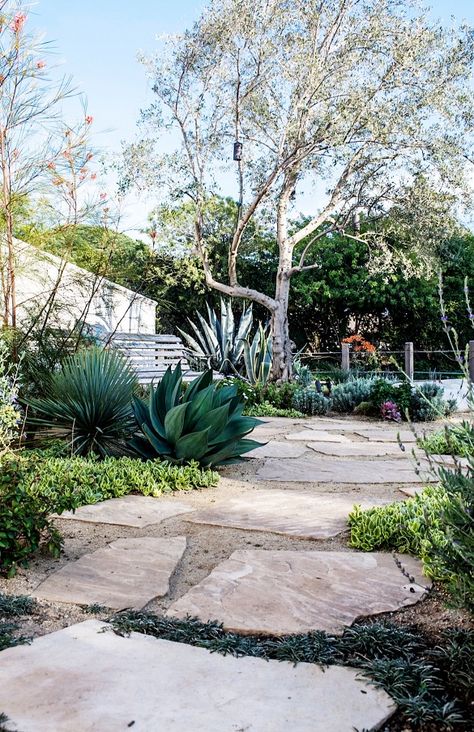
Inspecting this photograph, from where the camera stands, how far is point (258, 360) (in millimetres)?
12344

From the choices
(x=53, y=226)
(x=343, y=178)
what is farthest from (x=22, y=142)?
(x=343, y=178)

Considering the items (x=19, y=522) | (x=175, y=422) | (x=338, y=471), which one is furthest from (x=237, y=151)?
(x=19, y=522)

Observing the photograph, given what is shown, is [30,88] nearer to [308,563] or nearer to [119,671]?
[308,563]

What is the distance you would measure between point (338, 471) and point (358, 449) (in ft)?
3.65

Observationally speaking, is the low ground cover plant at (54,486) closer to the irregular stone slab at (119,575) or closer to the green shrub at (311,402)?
the irregular stone slab at (119,575)

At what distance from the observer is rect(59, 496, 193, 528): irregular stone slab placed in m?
3.39

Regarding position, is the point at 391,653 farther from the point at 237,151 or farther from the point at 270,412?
the point at 237,151

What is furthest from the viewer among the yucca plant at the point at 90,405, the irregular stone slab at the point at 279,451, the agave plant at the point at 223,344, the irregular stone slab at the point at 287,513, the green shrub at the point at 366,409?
the agave plant at the point at 223,344

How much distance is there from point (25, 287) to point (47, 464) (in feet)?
8.91

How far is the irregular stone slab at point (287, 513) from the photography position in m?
3.22

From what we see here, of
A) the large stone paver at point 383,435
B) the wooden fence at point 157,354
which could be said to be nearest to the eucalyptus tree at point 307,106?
the wooden fence at point 157,354

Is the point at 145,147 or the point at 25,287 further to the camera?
the point at 145,147

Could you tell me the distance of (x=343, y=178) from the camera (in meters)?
12.6

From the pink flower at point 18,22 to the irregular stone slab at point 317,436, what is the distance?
4195 mm
